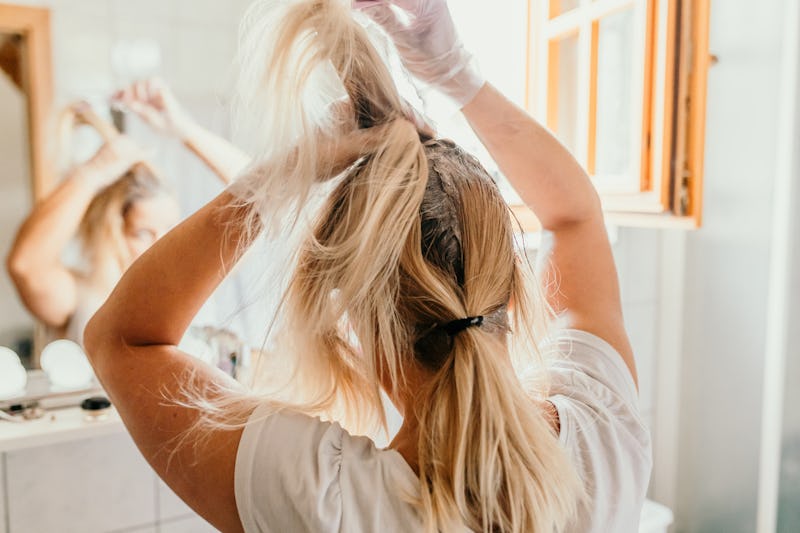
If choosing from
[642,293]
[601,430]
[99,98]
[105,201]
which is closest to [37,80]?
[99,98]

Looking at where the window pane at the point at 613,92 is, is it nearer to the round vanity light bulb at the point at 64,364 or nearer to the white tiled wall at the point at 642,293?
the white tiled wall at the point at 642,293

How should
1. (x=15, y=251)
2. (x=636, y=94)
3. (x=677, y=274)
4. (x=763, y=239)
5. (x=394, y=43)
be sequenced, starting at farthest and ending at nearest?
1. (x=677, y=274)
2. (x=763, y=239)
3. (x=636, y=94)
4. (x=15, y=251)
5. (x=394, y=43)

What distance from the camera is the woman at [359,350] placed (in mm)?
524

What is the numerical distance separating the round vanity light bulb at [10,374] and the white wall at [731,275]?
1.49 meters

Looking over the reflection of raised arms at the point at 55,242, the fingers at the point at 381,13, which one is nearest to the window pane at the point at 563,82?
the fingers at the point at 381,13

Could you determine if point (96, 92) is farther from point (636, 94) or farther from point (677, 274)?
point (677, 274)

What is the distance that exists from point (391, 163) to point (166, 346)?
0.28 metres

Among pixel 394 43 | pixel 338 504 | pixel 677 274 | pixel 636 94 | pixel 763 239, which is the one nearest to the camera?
pixel 338 504

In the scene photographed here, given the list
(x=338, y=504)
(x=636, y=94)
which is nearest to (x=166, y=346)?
(x=338, y=504)

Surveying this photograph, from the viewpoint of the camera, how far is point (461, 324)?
55 centimetres

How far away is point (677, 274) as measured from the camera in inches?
65.7

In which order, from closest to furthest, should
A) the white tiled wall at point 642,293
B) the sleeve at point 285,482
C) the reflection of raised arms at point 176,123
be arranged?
1. the sleeve at point 285,482
2. the reflection of raised arms at point 176,123
3. the white tiled wall at point 642,293

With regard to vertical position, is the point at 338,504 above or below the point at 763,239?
below

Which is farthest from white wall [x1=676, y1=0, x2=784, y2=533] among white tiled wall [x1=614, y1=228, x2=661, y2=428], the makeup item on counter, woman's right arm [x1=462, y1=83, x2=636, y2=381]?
the makeup item on counter
